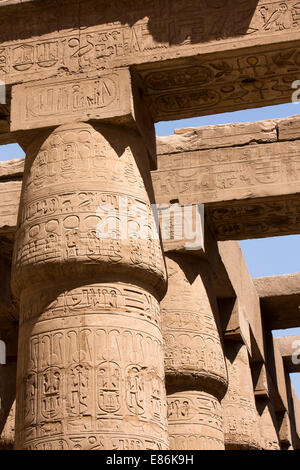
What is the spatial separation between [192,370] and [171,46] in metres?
3.56

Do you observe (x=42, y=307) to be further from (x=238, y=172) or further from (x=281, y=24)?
(x=238, y=172)

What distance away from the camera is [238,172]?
33.8 feet

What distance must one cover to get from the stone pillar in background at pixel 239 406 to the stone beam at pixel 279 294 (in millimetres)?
2960

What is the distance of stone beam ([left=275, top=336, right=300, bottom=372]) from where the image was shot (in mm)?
18531

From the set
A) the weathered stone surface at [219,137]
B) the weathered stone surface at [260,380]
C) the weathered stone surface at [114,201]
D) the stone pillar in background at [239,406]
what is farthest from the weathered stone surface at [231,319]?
the weathered stone surface at [260,380]

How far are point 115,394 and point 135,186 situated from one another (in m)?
1.69

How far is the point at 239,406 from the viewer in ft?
39.8

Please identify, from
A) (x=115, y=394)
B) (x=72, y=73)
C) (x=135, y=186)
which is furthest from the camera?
(x=72, y=73)

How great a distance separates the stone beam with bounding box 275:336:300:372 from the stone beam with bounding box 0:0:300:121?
37.6 feet

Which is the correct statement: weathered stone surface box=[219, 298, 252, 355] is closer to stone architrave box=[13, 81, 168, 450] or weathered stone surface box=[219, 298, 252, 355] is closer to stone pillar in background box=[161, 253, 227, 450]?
stone pillar in background box=[161, 253, 227, 450]

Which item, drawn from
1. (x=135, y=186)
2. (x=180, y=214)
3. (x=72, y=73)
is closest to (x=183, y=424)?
(x=180, y=214)

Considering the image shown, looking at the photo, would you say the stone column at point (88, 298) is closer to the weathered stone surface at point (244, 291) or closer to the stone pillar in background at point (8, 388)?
the weathered stone surface at point (244, 291)

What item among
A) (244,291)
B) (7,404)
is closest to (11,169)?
(7,404)

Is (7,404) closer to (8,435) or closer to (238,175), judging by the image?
(8,435)
